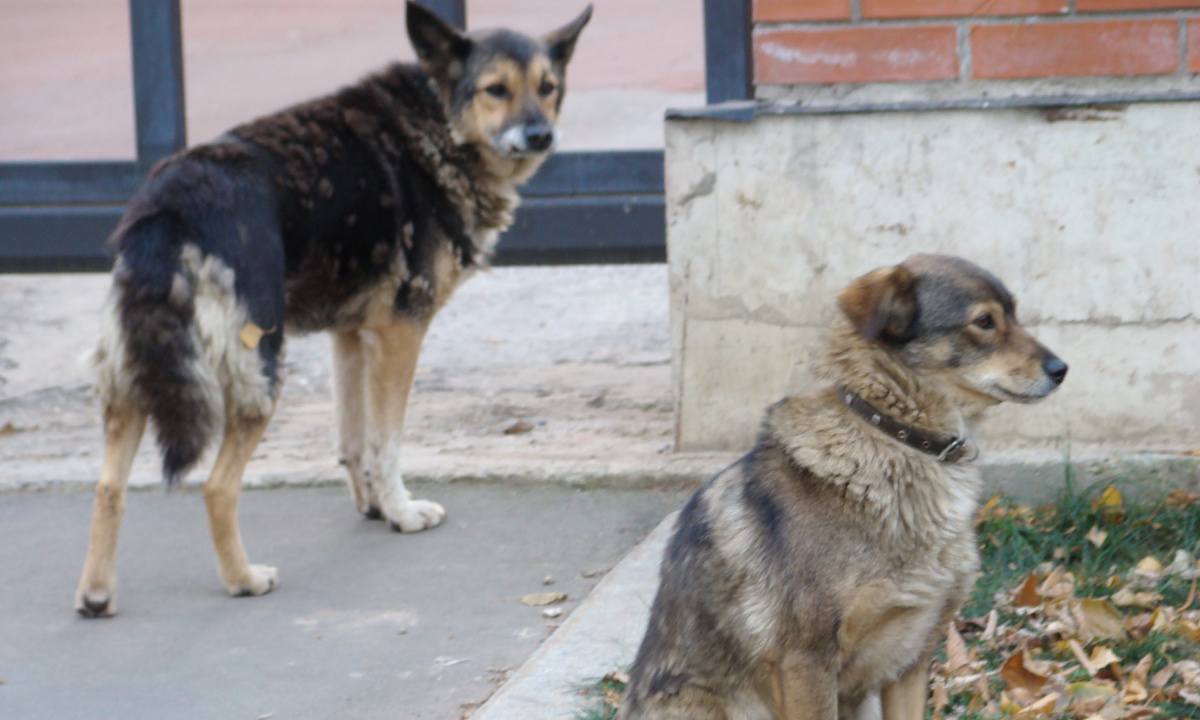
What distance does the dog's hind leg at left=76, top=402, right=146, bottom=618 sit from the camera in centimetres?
371

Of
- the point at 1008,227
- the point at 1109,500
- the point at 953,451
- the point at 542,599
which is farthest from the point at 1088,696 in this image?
the point at 1008,227

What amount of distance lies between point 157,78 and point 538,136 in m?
2.26

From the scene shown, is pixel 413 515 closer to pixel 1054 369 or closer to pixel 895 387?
pixel 895 387

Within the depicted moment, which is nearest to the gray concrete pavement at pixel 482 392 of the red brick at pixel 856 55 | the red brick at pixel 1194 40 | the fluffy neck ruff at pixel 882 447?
the red brick at pixel 856 55

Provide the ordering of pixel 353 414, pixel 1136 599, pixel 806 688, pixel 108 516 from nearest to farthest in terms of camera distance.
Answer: pixel 806 688
pixel 1136 599
pixel 108 516
pixel 353 414

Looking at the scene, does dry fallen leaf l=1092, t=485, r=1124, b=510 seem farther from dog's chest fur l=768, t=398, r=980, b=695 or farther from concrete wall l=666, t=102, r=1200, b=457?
dog's chest fur l=768, t=398, r=980, b=695

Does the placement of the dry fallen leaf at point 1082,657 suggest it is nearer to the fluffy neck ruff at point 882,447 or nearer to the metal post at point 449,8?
the fluffy neck ruff at point 882,447

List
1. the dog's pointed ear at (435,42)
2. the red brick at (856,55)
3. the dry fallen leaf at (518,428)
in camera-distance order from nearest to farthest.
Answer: the red brick at (856,55) < the dog's pointed ear at (435,42) < the dry fallen leaf at (518,428)

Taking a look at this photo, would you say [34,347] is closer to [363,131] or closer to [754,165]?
[363,131]

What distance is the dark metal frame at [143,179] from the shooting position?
19.1 feet

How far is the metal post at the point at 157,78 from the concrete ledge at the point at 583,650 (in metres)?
3.50

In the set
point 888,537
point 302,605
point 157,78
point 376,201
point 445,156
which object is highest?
point 157,78

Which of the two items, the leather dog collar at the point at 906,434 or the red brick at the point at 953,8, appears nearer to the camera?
the leather dog collar at the point at 906,434

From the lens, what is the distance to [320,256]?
410 centimetres
